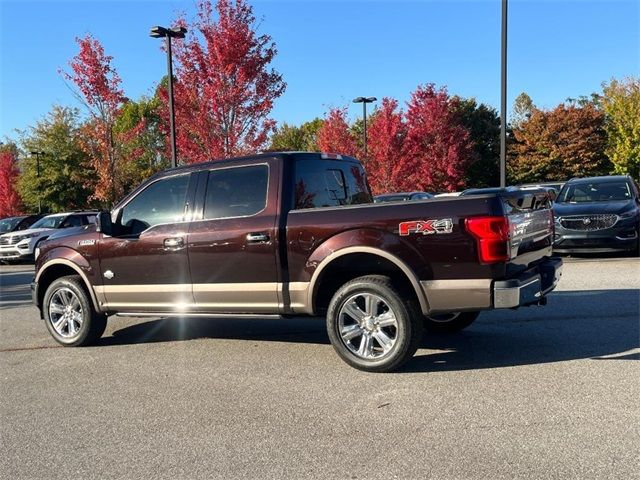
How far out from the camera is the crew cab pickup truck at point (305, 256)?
4762 millimetres

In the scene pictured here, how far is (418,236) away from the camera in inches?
191

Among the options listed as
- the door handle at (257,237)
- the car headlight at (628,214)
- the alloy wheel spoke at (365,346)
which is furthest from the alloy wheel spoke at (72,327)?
the car headlight at (628,214)

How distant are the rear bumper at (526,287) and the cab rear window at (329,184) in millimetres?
1999

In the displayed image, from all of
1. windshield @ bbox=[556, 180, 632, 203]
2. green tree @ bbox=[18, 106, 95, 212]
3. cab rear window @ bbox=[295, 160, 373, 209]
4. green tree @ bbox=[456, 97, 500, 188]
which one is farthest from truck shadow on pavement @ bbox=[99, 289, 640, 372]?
green tree @ bbox=[456, 97, 500, 188]

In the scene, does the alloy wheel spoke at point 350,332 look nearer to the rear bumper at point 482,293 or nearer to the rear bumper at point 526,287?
the rear bumper at point 482,293

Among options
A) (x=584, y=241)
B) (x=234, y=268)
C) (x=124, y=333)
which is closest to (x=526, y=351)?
(x=234, y=268)

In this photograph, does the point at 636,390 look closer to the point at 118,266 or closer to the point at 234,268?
the point at 234,268

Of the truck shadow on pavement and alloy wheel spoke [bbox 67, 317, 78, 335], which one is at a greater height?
alloy wheel spoke [bbox 67, 317, 78, 335]

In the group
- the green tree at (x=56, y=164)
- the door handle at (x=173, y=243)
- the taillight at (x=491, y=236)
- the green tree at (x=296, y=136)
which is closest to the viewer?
the taillight at (x=491, y=236)

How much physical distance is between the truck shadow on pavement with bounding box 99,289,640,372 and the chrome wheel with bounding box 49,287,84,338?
0.43m

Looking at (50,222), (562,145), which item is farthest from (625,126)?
(50,222)

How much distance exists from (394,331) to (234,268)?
167 cm

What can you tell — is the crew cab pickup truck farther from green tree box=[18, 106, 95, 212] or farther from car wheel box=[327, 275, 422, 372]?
green tree box=[18, 106, 95, 212]

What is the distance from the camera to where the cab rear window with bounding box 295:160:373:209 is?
5.70 meters
